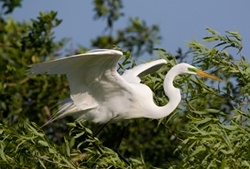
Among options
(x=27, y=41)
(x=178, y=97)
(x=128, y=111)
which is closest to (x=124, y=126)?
(x=128, y=111)

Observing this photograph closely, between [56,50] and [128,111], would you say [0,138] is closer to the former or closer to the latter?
[128,111]

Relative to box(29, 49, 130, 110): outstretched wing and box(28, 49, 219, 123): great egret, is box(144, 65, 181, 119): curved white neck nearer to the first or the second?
box(28, 49, 219, 123): great egret

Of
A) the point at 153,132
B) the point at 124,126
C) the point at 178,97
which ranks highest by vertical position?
the point at 178,97

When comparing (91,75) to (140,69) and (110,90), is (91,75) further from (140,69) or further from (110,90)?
(140,69)

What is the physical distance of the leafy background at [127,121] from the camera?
384 centimetres

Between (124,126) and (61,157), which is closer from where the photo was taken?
(61,157)

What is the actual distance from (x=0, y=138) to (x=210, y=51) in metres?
1.20

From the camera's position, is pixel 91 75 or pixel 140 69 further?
pixel 140 69

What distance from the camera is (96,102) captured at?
16.8 feet

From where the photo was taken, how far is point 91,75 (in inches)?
191

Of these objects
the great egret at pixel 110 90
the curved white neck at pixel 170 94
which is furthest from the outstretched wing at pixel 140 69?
the curved white neck at pixel 170 94

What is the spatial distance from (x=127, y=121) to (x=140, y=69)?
17.9 inches

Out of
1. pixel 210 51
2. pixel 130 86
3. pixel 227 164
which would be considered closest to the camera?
pixel 227 164

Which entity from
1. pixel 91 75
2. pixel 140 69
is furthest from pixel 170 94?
pixel 91 75
